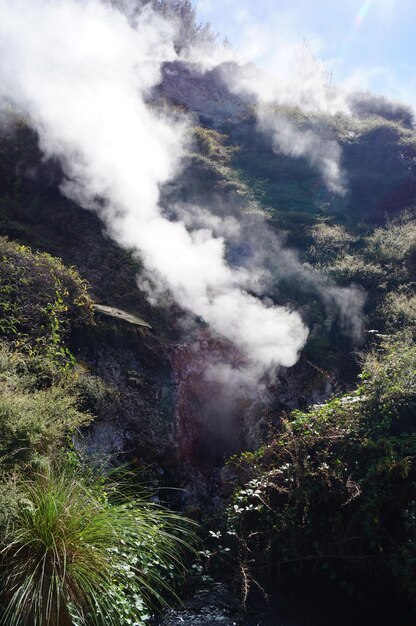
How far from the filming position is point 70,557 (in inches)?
108

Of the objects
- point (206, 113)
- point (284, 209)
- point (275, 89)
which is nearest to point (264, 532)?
point (284, 209)

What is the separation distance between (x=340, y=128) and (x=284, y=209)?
5511mm

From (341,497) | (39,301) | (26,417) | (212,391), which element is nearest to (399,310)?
(212,391)

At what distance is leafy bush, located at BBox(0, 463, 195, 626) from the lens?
2.56 meters

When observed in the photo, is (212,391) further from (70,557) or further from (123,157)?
(123,157)

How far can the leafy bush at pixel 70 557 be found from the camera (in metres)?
2.56

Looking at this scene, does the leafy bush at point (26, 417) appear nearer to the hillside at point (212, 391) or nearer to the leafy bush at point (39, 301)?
the hillside at point (212, 391)

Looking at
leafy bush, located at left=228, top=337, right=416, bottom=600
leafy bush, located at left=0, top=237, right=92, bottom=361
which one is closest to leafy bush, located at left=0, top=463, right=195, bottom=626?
leafy bush, located at left=228, top=337, right=416, bottom=600

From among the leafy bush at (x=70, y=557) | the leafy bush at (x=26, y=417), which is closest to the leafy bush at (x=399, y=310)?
the leafy bush at (x=26, y=417)

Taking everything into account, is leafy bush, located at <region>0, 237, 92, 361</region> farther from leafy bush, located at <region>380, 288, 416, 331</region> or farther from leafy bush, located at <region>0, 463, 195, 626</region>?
leafy bush, located at <region>380, 288, 416, 331</region>

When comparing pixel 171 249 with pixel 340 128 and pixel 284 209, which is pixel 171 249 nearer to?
pixel 284 209

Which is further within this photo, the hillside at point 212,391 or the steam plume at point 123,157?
the steam plume at point 123,157

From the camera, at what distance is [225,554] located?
13.2 feet

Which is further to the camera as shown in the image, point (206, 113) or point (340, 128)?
point (206, 113)
